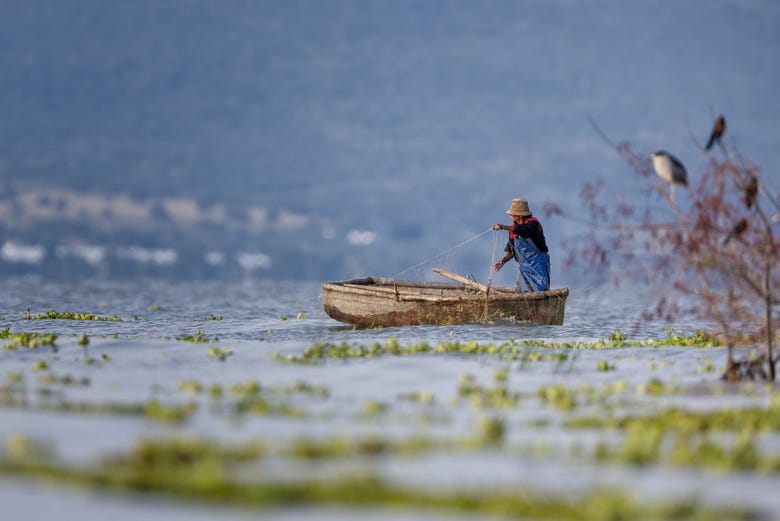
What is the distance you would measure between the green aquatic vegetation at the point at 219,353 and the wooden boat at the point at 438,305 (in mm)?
11433

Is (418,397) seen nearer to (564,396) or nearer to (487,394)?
(487,394)

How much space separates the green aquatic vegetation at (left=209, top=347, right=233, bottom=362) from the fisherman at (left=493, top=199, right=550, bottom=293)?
38.8 ft

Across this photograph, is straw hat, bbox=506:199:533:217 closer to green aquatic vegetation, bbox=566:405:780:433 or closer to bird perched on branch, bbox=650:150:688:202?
bird perched on branch, bbox=650:150:688:202

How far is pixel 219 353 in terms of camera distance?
65.4 feet

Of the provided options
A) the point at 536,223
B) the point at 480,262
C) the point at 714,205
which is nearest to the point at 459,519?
the point at 714,205

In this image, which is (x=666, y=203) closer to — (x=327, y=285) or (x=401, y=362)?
(x=401, y=362)

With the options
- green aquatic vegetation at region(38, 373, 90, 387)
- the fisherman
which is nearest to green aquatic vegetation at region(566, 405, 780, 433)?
green aquatic vegetation at region(38, 373, 90, 387)

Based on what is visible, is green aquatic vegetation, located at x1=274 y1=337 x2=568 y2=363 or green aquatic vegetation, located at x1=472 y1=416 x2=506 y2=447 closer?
green aquatic vegetation, located at x1=472 y1=416 x2=506 y2=447

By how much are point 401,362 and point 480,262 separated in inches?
558

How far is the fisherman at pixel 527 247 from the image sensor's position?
30.1m

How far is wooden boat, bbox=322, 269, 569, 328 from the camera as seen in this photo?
100 ft

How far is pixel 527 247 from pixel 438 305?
315cm

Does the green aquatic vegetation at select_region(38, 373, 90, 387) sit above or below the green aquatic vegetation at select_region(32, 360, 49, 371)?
below

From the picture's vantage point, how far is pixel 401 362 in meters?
19.1
